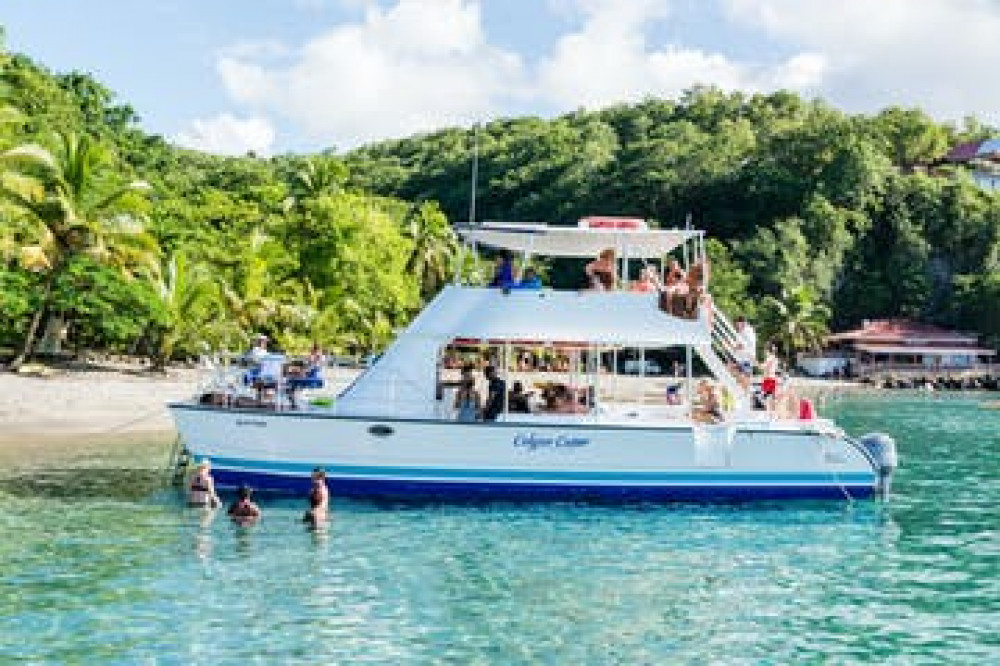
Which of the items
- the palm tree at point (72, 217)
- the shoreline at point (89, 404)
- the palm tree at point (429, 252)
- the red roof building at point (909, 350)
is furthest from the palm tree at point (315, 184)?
the red roof building at point (909, 350)

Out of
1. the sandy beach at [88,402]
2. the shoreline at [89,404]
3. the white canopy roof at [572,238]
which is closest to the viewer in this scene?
the white canopy roof at [572,238]

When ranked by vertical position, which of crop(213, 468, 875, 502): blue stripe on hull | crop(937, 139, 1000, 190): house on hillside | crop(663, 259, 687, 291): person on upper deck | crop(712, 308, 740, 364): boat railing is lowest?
crop(213, 468, 875, 502): blue stripe on hull

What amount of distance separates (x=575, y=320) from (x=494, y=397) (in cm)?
198

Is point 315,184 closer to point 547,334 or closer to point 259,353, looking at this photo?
point 259,353

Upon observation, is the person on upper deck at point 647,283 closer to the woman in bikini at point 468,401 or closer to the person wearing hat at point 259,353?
the woman in bikini at point 468,401

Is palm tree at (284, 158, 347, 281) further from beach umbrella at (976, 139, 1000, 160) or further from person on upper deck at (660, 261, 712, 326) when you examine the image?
beach umbrella at (976, 139, 1000, 160)

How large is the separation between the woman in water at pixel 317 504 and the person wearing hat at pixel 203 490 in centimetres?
168

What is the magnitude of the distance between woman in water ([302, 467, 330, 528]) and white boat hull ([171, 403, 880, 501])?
160 centimetres

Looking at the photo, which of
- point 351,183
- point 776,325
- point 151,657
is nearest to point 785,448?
point 151,657

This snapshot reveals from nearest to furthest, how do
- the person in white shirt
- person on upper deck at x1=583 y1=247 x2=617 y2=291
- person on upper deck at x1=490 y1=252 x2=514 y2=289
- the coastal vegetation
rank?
person on upper deck at x1=490 y1=252 x2=514 y2=289 → person on upper deck at x1=583 y1=247 x2=617 y2=291 → the person in white shirt → the coastal vegetation

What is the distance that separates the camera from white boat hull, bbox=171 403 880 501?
20.4 meters

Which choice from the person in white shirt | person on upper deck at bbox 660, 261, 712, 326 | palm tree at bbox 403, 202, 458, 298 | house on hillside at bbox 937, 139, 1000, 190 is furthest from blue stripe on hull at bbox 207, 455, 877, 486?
house on hillside at bbox 937, 139, 1000, 190

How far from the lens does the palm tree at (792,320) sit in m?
92.4

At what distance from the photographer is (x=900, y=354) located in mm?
97438
